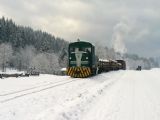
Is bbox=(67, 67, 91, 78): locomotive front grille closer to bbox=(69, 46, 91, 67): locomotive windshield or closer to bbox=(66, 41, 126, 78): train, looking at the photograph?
bbox=(66, 41, 126, 78): train

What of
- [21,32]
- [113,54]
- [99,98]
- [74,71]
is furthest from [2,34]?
[99,98]

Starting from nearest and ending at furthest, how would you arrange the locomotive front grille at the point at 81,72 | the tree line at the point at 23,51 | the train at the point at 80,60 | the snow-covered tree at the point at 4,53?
the locomotive front grille at the point at 81,72 → the train at the point at 80,60 → the snow-covered tree at the point at 4,53 → the tree line at the point at 23,51

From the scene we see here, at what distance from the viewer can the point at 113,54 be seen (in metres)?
171

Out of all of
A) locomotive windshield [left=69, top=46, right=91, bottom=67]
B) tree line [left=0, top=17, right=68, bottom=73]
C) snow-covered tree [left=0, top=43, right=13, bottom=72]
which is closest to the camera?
locomotive windshield [left=69, top=46, right=91, bottom=67]

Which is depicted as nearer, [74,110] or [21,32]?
[74,110]

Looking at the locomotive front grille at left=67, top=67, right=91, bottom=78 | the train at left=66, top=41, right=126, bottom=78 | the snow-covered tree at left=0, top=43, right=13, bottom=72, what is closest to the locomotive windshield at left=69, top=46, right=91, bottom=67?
the train at left=66, top=41, right=126, bottom=78

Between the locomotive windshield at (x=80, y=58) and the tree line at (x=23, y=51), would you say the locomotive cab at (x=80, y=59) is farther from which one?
the tree line at (x=23, y=51)

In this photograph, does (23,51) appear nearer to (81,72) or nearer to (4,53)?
(4,53)

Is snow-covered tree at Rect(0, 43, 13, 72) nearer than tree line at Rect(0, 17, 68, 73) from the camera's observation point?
Yes

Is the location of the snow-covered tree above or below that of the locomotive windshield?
above

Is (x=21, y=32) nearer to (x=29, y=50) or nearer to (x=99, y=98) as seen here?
(x=29, y=50)

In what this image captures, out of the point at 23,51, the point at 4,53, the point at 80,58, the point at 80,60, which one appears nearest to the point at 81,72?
the point at 80,60

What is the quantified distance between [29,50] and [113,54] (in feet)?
180

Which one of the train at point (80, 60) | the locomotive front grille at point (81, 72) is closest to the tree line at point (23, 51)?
the train at point (80, 60)
